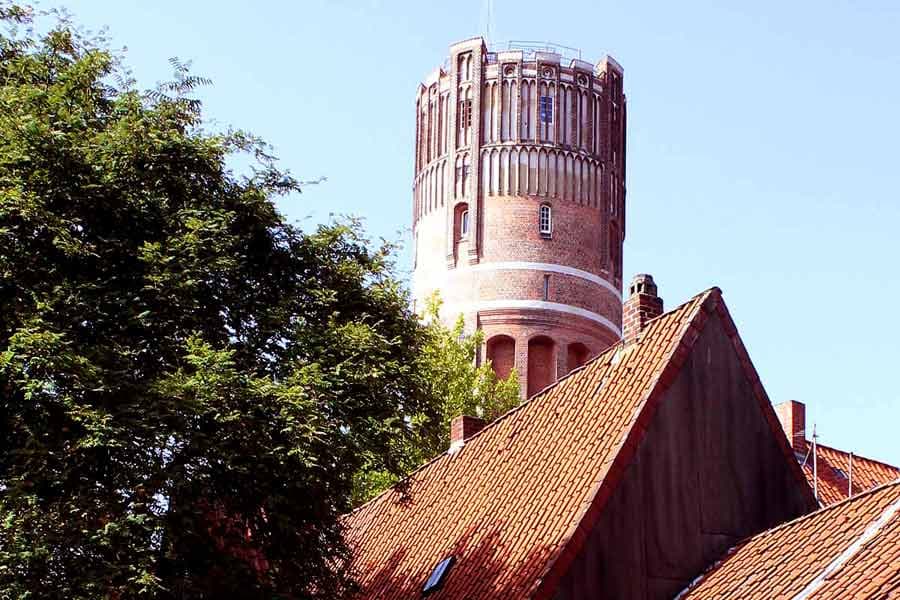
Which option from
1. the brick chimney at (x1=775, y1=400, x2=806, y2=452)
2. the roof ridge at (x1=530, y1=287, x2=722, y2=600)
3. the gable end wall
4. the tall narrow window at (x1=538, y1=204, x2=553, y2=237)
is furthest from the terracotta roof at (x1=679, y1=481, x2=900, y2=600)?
the tall narrow window at (x1=538, y1=204, x2=553, y2=237)

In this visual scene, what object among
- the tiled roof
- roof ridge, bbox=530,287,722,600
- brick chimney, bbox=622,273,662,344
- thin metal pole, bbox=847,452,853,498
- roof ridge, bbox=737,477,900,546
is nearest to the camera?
roof ridge, bbox=737,477,900,546

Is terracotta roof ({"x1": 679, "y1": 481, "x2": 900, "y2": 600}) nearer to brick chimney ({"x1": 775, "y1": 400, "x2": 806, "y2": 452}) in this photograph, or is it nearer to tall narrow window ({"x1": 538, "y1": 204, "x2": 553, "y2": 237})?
brick chimney ({"x1": 775, "y1": 400, "x2": 806, "y2": 452})

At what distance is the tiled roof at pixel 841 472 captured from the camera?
108ft

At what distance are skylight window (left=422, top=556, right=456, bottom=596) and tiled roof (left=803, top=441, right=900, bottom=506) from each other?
1046cm

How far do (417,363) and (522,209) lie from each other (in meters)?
71.4

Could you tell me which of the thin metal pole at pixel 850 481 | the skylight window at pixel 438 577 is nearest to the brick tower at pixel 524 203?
the thin metal pole at pixel 850 481

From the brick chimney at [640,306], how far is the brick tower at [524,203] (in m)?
64.0

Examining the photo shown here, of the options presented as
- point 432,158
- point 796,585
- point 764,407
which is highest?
point 432,158

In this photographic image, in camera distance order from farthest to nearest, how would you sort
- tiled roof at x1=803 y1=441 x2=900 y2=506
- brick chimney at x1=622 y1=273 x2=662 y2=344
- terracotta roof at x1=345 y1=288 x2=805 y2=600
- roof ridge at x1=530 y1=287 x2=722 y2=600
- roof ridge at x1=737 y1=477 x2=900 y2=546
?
1. tiled roof at x1=803 y1=441 x2=900 y2=506
2. brick chimney at x1=622 y1=273 x2=662 y2=344
3. terracotta roof at x1=345 y1=288 x2=805 y2=600
4. roof ridge at x1=530 y1=287 x2=722 y2=600
5. roof ridge at x1=737 y1=477 x2=900 y2=546

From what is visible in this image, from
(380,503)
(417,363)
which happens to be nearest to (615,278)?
(380,503)

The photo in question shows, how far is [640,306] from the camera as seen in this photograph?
25156 mm

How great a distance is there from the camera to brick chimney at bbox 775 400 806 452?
117 ft

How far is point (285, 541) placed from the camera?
875 inches

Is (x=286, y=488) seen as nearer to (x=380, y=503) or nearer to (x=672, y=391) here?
(x=672, y=391)
